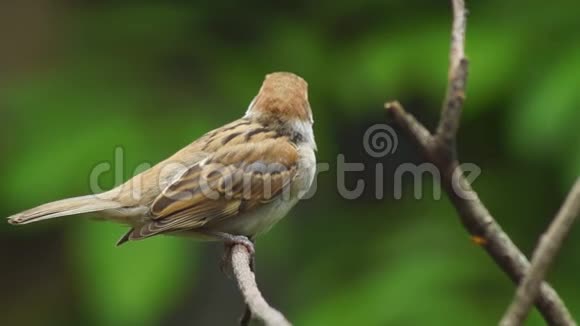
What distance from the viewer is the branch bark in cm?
150

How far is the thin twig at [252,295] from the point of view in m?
1.57

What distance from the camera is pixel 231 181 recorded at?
153 inches

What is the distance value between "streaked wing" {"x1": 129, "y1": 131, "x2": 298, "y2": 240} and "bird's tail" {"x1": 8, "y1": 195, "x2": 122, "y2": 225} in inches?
8.2

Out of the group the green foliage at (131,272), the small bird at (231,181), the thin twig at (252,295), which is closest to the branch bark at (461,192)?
the thin twig at (252,295)

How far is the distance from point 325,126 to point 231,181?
96 cm

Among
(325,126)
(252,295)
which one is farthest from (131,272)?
(252,295)

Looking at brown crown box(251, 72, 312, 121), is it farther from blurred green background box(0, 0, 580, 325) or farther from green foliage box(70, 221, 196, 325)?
green foliage box(70, 221, 196, 325)

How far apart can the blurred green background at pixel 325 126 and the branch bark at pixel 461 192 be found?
7.62 ft

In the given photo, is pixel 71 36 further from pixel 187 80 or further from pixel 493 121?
pixel 493 121

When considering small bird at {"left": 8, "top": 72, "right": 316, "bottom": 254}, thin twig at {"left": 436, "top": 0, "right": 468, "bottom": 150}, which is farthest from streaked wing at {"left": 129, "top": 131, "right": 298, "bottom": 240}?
thin twig at {"left": 436, "top": 0, "right": 468, "bottom": 150}

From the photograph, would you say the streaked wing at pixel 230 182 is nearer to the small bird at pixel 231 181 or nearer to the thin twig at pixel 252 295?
the small bird at pixel 231 181

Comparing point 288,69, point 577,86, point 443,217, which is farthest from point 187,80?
point 577,86

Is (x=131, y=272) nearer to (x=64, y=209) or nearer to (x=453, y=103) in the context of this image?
(x=64, y=209)

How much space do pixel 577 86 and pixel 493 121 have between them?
3.19 ft
